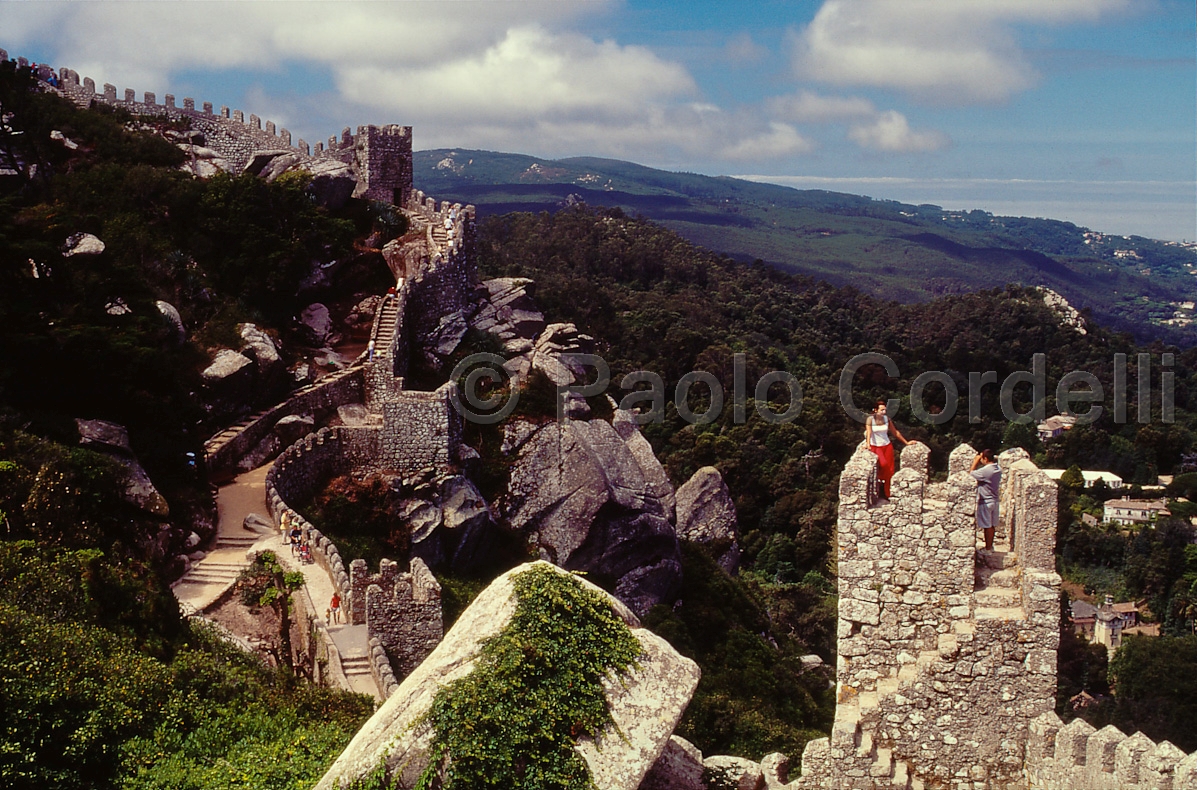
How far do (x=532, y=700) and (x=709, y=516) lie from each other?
4151 centimetres

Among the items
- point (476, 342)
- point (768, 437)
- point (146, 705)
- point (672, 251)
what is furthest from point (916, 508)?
point (672, 251)

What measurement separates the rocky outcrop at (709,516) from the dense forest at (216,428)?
290 centimetres

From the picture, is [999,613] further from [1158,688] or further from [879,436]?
[1158,688]

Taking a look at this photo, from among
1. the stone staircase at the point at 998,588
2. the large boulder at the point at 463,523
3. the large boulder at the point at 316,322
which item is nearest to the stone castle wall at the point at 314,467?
the large boulder at the point at 463,523

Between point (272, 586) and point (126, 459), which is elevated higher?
point (126, 459)

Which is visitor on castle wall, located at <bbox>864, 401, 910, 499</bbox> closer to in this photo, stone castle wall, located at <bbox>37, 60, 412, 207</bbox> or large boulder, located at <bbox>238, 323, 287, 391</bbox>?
large boulder, located at <bbox>238, 323, 287, 391</bbox>

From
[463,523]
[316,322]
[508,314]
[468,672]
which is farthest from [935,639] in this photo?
[508,314]

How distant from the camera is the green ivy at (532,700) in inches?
402

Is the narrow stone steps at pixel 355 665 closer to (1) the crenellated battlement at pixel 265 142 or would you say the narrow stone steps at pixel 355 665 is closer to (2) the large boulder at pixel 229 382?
(2) the large boulder at pixel 229 382

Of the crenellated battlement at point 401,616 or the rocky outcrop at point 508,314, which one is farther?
the rocky outcrop at point 508,314

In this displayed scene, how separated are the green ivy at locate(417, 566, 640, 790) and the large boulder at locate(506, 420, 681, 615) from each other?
2647 cm

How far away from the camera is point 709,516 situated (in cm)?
5156

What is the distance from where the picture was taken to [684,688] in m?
10.7

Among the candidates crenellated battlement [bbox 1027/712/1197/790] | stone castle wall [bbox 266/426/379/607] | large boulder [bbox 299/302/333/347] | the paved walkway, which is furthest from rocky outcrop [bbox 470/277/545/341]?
crenellated battlement [bbox 1027/712/1197/790]
